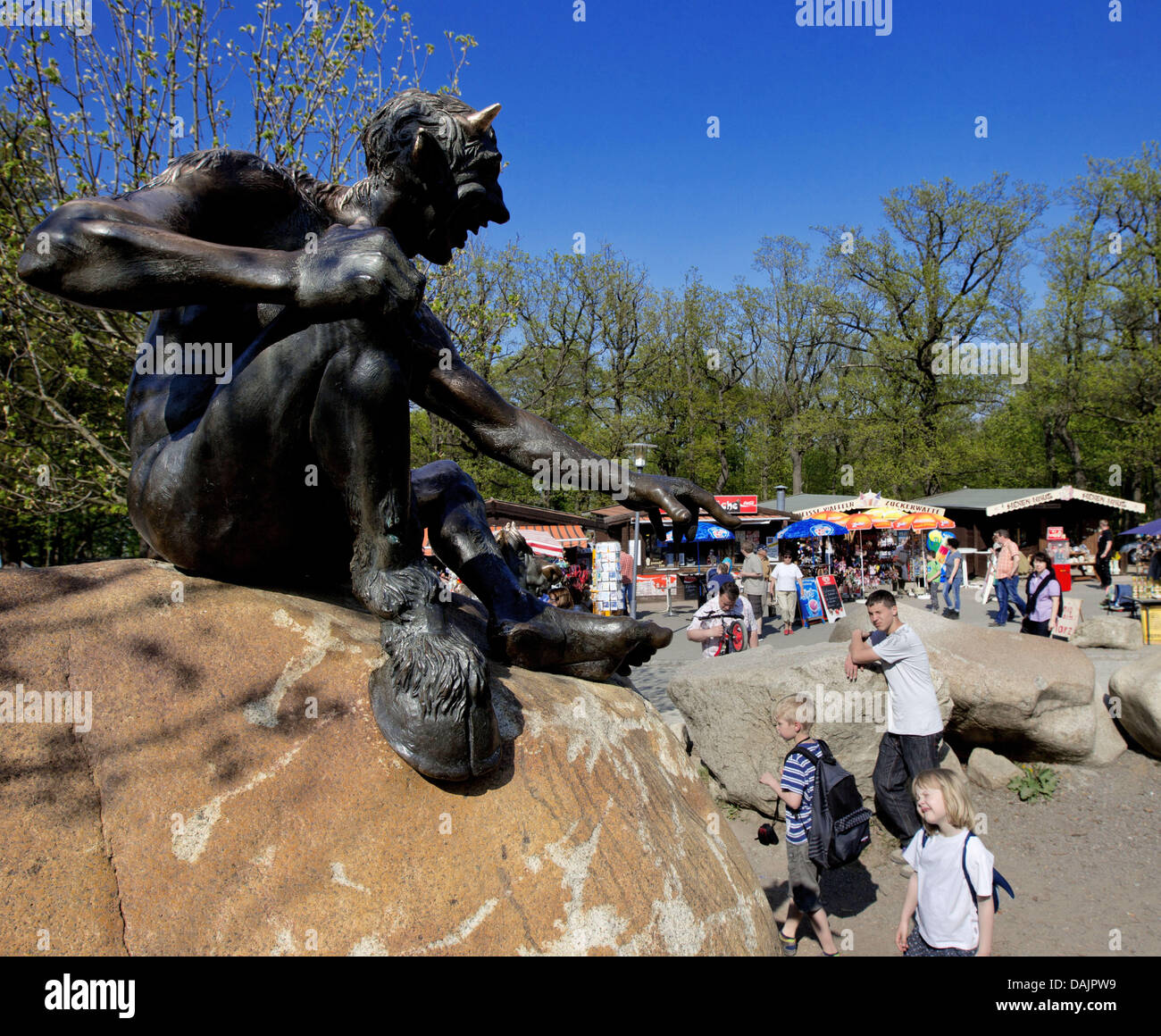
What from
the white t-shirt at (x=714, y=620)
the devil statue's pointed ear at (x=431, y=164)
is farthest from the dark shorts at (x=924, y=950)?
the white t-shirt at (x=714, y=620)

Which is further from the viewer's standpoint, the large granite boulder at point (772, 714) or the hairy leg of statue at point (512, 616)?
the large granite boulder at point (772, 714)

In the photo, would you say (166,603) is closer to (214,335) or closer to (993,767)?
(214,335)

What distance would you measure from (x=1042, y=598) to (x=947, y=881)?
862 cm

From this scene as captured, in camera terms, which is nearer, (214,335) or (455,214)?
(214,335)

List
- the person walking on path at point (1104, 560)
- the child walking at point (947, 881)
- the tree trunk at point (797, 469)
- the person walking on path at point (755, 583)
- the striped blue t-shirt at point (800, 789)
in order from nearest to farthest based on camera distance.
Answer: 1. the child walking at point (947, 881)
2. the striped blue t-shirt at point (800, 789)
3. the person walking on path at point (755, 583)
4. the person walking on path at point (1104, 560)
5. the tree trunk at point (797, 469)

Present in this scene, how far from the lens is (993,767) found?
6738 millimetres

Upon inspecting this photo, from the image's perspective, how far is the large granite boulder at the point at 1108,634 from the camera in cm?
1091

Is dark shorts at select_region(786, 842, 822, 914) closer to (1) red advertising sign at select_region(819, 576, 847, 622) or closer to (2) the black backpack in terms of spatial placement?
(2) the black backpack

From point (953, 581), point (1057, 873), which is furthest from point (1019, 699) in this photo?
point (953, 581)

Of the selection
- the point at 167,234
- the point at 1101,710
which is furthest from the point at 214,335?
the point at 1101,710

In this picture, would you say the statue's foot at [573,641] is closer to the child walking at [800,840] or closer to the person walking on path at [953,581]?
the child walking at [800,840]

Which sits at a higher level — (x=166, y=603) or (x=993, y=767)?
(x=166, y=603)

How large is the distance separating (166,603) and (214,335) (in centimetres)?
73

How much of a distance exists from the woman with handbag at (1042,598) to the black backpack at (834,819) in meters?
7.55
